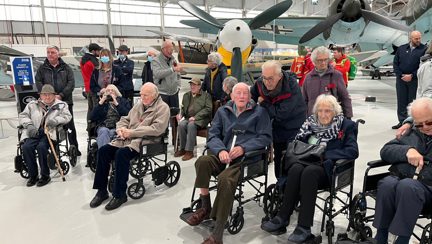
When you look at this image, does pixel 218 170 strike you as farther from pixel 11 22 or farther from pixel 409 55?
pixel 11 22

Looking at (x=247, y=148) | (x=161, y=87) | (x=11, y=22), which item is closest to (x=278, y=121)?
(x=247, y=148)

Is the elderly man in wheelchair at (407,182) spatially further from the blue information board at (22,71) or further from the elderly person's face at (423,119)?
the blue information board at (22,71)

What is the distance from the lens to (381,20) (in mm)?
6148

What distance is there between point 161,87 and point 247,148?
242 cm

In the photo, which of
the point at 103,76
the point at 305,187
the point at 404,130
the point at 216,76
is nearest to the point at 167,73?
the point at 216,76

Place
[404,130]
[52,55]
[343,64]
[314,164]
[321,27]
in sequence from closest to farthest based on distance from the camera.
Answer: [404,130]
[314,164]
[52,55]
[343,64]
[321,27]

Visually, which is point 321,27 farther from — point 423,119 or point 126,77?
point 423,119

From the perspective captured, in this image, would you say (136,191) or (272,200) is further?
(136,191)

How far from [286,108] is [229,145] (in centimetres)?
55

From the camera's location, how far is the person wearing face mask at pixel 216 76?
4195mm

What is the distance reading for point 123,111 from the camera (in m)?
3.58

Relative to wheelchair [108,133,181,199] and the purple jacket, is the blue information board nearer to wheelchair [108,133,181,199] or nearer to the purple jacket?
wheelchair [108,133,181,199]

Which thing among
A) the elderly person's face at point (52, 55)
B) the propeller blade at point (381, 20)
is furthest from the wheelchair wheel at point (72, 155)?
the propeller blade at point (381, 20)

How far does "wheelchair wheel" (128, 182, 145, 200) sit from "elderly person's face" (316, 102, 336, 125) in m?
1.76
